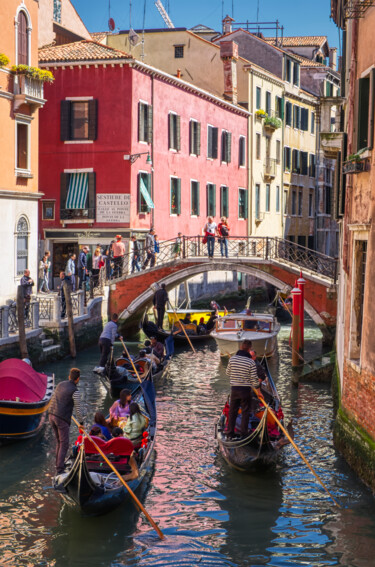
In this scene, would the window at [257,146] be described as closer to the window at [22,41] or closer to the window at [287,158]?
the window at [287,158]

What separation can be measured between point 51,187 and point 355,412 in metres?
15.0

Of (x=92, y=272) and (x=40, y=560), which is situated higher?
(x=92, y=272)

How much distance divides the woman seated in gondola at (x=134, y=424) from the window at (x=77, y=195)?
12.6m

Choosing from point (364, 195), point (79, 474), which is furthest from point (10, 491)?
point (364, 195)

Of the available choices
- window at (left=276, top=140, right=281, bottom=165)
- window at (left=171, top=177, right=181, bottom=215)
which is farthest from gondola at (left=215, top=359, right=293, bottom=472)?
window at (left=276, top=140, right=281, bottom=165)

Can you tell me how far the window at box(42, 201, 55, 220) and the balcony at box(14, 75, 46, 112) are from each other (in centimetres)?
422

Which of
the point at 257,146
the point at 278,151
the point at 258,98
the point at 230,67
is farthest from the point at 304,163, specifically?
the point at 230,67

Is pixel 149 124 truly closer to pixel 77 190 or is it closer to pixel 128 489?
pixel 77 190

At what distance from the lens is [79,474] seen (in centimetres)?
802

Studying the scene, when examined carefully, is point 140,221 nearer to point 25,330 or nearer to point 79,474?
point 25,330

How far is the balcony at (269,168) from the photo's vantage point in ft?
105

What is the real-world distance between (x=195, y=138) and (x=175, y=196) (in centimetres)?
233

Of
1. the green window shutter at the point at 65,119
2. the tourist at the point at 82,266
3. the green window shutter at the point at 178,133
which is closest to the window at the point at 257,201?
the green window shutter at the point at 178,133

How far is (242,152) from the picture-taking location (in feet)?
98.3
